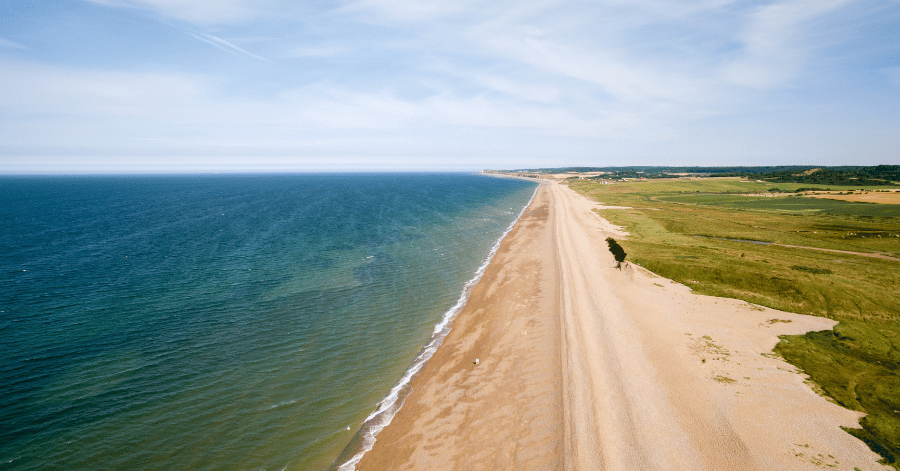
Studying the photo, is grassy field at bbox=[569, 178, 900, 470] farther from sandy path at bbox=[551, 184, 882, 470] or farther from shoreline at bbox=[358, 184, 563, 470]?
Answer: shoreline at bbox=[358, 184, 563, 470]

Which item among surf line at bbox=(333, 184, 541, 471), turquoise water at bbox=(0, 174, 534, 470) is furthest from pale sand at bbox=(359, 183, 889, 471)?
turquoise water at bbox=(0, 174, 534, 470)

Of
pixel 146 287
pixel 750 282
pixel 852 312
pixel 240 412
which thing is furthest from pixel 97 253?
pixel 852 312

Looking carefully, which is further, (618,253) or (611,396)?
(618,253)

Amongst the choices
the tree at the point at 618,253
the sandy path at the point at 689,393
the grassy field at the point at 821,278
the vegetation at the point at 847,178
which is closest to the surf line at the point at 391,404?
the sandy path at the point at 689,393

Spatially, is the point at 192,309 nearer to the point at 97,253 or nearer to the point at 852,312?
the point at 97,253

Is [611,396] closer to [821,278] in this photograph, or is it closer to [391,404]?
[391,404]

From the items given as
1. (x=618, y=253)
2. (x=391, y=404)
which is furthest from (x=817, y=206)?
(x=391, y=404)
